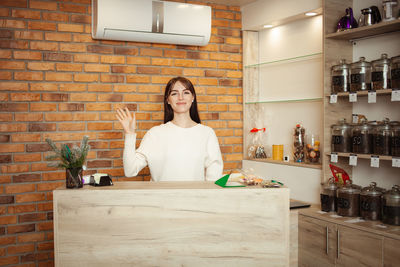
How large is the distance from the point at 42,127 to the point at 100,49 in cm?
81

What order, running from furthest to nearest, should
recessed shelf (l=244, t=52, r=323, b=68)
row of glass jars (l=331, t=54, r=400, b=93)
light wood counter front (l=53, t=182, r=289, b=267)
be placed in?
1. recessed shelf (l=244, t=52, r=323, b=68)
2. row of glass jars (l=331, t=54, r=400, b=93)
3. light wood counter front (l=53, t=182, r=289, b=267)

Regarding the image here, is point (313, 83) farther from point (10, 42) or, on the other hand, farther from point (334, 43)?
point (10, 42)

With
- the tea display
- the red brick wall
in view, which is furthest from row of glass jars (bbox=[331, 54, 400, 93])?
the red brick wall

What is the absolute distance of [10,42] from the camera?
9.71 ft

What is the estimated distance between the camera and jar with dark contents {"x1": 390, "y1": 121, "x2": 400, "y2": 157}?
2.31 m

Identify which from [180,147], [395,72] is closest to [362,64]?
[395,72]

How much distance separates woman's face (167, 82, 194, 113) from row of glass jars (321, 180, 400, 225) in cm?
117

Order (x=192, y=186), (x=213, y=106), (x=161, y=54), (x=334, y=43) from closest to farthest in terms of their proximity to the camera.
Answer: (x=192, y=186), (x=334, y=43), (x=161, y=54), (x=213, y=106)

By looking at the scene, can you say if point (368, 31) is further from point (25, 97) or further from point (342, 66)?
point (25, 97)

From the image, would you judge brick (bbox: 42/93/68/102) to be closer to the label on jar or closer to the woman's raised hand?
the woman's raised hand

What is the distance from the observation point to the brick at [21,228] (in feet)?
9.73

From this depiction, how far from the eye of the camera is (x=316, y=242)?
266cm

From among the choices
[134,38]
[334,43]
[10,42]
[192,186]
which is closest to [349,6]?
[334,43]

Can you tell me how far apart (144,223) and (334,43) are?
2110 millimetres
